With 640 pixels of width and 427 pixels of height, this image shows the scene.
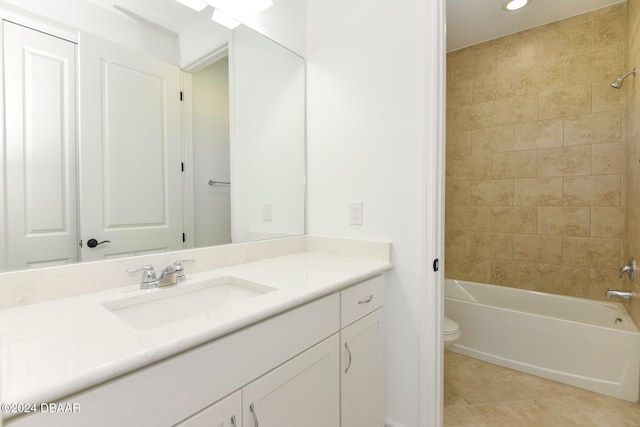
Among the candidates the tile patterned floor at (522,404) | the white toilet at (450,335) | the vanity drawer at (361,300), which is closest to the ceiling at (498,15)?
the vanity drawer at (361,300)

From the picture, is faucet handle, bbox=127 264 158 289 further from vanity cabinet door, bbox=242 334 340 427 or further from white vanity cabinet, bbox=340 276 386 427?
white vanity cabinet, bbox=340 276 386 427

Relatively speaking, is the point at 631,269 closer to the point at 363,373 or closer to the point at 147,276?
the point at 363,373

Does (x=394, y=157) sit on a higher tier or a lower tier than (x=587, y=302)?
higher

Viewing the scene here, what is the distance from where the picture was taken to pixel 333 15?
5.54 ft

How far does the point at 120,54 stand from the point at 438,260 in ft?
5.00

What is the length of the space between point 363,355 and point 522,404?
1.21 metres

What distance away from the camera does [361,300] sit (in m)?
1.26

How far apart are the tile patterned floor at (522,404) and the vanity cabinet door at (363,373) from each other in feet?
1.86

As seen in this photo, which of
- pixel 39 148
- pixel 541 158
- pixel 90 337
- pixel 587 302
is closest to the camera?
pixel 90 337

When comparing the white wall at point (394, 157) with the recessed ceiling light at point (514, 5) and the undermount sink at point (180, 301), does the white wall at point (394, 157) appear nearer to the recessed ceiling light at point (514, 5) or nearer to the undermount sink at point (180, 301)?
the undermount sink at point (180, 301)

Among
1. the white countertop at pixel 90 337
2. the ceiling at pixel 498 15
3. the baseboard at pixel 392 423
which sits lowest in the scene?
the baseboard at pixel 392 423

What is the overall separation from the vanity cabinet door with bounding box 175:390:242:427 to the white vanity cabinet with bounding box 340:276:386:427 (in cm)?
47

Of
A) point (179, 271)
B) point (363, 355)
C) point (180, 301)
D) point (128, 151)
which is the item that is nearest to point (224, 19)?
point (128, 151)

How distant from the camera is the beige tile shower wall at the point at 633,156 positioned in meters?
1.82
